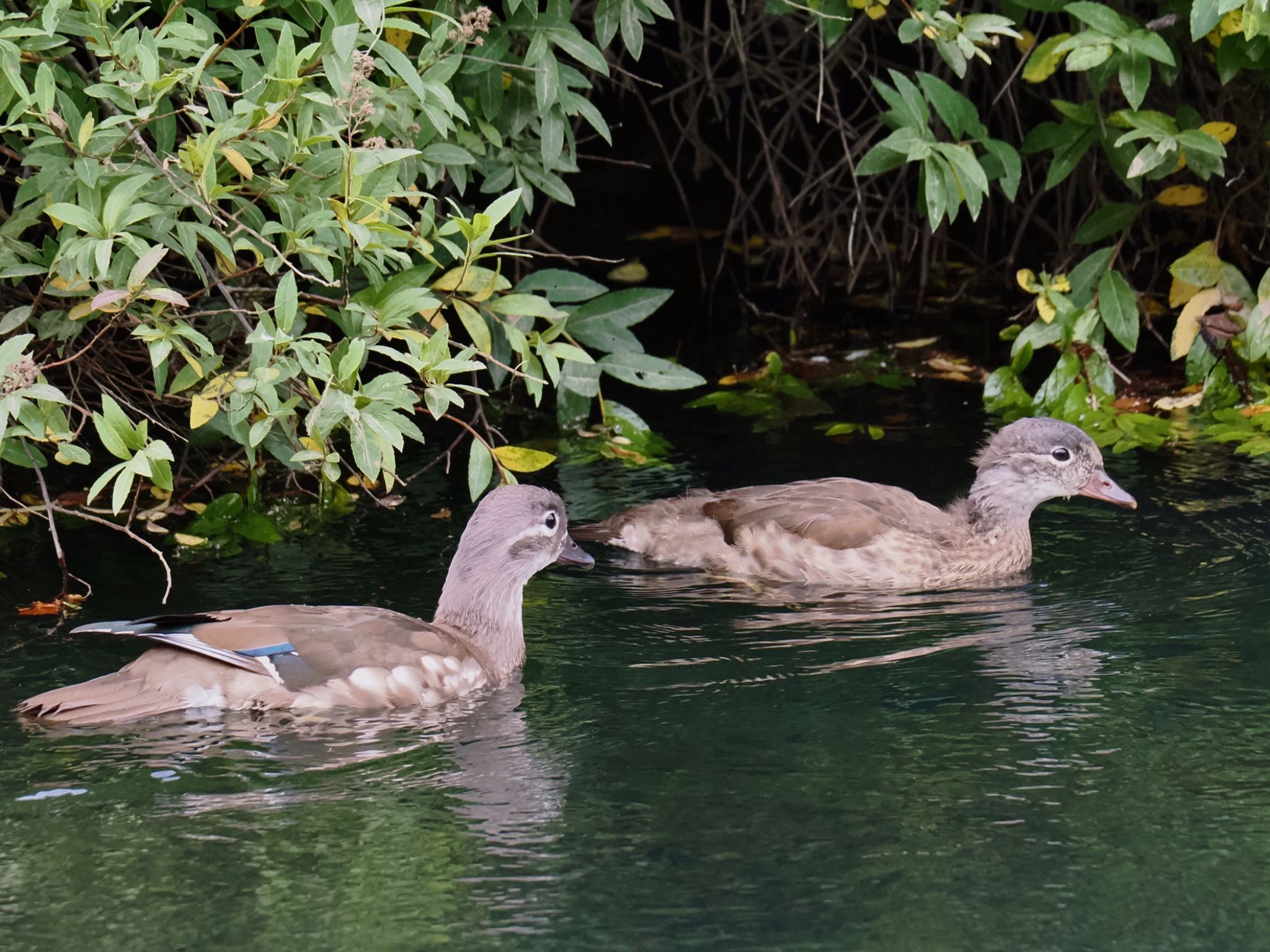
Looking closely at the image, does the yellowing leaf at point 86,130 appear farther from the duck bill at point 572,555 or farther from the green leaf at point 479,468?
the duck bill at point 572,555

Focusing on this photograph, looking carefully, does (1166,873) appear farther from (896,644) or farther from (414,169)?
(414,169)

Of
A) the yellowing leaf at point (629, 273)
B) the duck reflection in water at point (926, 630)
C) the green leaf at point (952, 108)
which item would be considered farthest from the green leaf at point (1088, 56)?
the yellowing leaf at point (629, 273)

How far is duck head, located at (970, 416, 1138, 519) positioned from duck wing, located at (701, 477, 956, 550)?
24cm

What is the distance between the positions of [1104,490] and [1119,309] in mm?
1659

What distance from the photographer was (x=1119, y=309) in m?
9.02

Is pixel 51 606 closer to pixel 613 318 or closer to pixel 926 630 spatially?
pixel 613 318

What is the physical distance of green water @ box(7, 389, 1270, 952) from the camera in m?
4.46

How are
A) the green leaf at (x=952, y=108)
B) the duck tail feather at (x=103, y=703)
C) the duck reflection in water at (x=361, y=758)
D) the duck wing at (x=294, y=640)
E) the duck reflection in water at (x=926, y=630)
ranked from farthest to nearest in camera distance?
1. the green leaf at (x=952, y=108)
2. the duck reflection in water at (x=926, y=630)
3. the duck wing at (x=294, y=640)
4. the duck tail feather at (x=103, y=703)
5. the duck reflection in water at (x=361, y=758)

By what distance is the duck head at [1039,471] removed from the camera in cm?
770

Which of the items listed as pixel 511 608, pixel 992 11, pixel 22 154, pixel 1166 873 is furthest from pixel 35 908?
pixel 992 11

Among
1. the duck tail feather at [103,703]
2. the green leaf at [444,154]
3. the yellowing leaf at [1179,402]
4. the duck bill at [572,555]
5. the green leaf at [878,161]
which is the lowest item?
the duck tail feather at [103,703]

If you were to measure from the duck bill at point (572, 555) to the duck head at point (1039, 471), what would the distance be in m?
1.92

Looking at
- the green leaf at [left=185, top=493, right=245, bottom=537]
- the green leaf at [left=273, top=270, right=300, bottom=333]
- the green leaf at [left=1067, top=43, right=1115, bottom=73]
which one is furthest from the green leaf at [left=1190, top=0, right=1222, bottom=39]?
the green leaf at [left=185, top=493, right=245, bottom=537]

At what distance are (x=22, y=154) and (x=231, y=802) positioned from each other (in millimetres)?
3027
